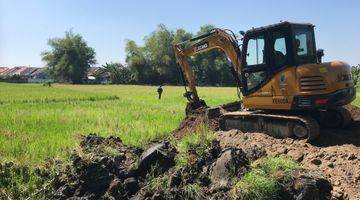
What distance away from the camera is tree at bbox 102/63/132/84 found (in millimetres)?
101500

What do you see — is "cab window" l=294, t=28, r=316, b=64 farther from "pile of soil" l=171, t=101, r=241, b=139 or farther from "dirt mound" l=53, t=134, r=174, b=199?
"dirt mound" l=53, t=134, r=174, b=199

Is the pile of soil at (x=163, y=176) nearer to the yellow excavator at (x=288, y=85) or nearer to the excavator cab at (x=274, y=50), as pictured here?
the yellow excavator at (x=288, y=85)

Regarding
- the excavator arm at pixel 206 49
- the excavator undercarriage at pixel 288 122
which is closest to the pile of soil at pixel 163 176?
the excavator undercarriage at pixel 288 122

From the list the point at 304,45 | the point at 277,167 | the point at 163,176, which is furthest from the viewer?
the point at 304,45

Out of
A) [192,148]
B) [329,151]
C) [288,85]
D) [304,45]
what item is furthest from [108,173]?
[304,45]

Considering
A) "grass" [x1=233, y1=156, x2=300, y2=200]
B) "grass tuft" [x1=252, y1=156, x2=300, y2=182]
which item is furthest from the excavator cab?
"grass" [x1=233, y1=156, x2=300, y2=200]

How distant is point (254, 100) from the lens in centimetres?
1220

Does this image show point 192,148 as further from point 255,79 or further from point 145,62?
point 145,62

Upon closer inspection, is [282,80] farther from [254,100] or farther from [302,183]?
[302,183]

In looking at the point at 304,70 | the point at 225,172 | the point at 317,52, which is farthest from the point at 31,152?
the point at 317,52

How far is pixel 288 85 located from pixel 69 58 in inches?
3934

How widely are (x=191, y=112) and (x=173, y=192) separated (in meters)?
7.63

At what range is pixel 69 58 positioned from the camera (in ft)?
351

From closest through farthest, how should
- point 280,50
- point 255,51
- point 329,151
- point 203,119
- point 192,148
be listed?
1. point 192,148
2. point 329,151
3. point 280,50
4. point 255,51
5. point 203,119
